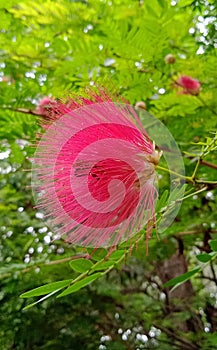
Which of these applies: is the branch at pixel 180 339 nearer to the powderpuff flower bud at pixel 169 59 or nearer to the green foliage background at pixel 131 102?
the green foliage background at pixel 131 102

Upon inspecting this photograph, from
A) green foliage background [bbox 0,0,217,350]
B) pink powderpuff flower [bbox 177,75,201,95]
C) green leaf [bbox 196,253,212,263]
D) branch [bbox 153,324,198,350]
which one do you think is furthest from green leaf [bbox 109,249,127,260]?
branch [bbox 153,324,198,350]

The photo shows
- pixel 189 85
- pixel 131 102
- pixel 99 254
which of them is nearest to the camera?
pixel 99 254

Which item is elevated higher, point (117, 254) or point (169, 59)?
point (169, 59)

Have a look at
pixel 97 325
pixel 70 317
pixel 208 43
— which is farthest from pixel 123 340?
pixel 208 43

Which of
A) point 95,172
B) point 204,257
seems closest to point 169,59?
point 204,257

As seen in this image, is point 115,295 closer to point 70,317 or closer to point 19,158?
point 70,317

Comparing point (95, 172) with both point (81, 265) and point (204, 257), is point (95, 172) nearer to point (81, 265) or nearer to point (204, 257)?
point (81, 265)
